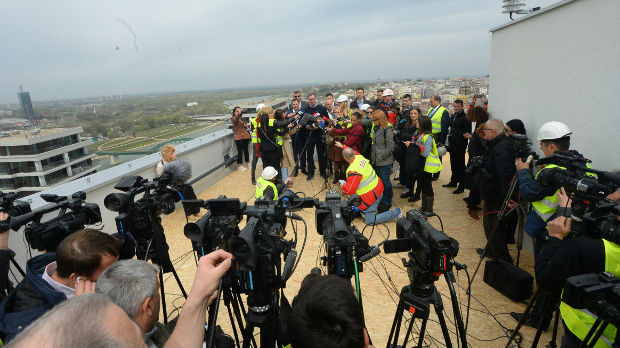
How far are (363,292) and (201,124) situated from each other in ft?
21.2

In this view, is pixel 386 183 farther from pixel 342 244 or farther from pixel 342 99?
pixel 342 244

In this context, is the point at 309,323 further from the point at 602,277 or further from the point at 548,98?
the point at 548,98

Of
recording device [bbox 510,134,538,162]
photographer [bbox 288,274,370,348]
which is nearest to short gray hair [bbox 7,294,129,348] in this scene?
photographer [bbox 288,274,370,348]

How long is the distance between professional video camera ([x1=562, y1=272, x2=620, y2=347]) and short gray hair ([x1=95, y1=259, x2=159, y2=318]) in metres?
2.14

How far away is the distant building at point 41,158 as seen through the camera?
11.3 feet

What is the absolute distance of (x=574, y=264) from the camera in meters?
1.99

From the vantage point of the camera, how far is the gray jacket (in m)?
6.14

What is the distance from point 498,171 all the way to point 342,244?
10.5 ft

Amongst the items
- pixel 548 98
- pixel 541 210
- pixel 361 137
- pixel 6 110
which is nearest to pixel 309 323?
pixel 541 210

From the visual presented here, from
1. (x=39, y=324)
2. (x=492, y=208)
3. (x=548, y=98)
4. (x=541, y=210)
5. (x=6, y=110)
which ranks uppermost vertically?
(x=6, y=110)

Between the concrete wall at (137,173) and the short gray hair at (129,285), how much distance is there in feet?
9.79

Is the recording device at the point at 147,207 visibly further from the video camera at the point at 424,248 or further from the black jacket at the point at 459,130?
the black jacket at the point at 459,130

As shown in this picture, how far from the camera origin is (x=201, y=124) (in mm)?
8430

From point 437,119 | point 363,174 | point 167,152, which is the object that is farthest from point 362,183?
point 167,152
